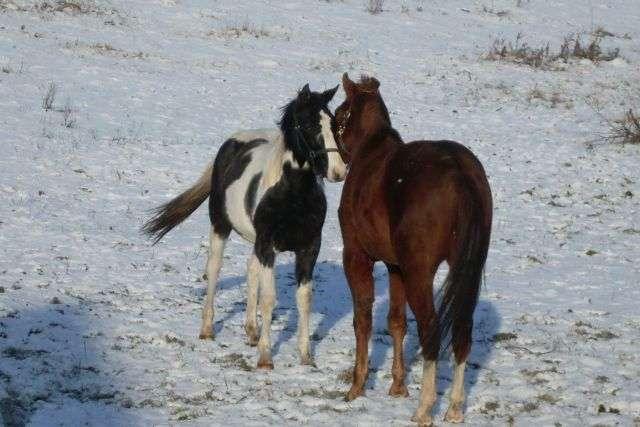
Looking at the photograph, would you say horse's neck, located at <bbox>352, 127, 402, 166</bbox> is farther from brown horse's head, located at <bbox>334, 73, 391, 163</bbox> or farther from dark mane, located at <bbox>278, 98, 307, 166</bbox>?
dark mane, located at <bbox>278, 98, 307, 166</bbox>

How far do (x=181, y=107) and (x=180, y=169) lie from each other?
4.30 meters

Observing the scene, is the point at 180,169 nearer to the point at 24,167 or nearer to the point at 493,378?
the point at 24,167

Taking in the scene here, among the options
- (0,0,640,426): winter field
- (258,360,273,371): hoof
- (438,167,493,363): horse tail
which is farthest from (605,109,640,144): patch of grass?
(438,167,493,363): horse tail

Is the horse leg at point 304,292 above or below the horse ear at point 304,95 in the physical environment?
below

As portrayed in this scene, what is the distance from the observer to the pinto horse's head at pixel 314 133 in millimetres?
6520

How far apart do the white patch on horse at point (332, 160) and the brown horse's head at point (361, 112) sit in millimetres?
84

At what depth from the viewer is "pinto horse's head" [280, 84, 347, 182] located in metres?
6.52

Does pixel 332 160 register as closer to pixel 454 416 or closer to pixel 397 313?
pixel 397 313

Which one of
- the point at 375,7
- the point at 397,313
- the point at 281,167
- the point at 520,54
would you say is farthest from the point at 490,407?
the point at 375,7

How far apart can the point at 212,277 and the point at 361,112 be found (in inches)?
98.5

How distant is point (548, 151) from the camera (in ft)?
54.9

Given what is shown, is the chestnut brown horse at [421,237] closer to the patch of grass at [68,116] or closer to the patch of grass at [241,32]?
the patch of grass at [68,116]

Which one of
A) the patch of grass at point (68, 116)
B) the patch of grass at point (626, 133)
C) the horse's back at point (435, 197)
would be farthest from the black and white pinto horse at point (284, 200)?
the patch of grass at point (626, 133)

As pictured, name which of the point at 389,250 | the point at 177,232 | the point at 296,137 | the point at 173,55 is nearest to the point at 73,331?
the point at 296,137
